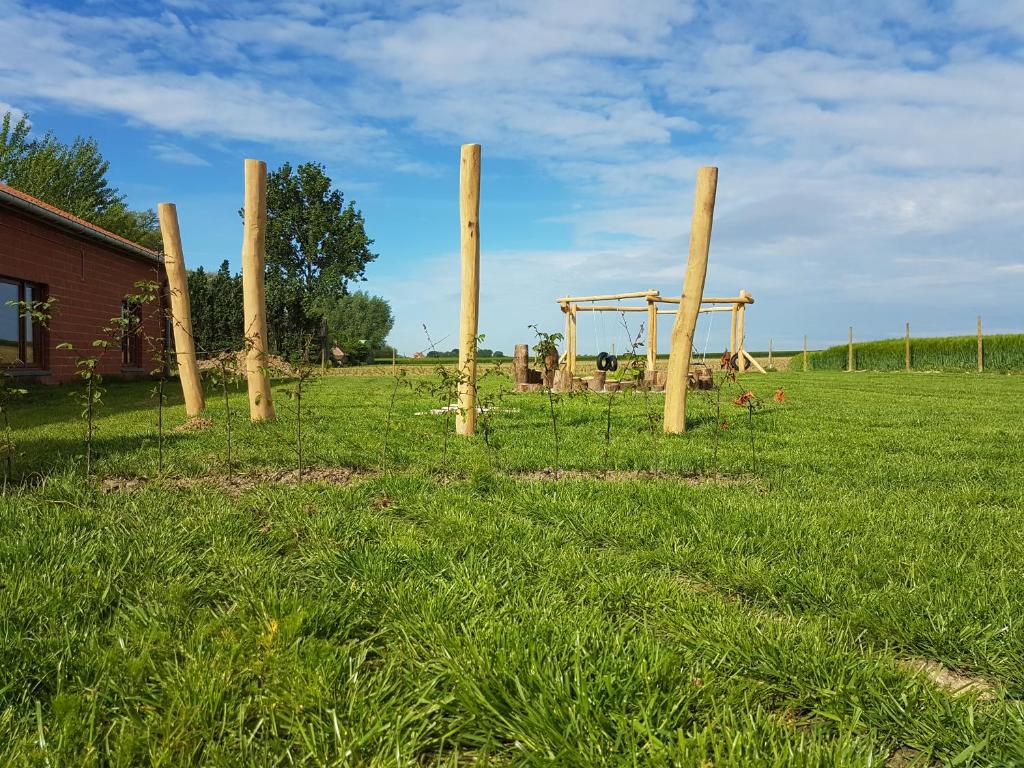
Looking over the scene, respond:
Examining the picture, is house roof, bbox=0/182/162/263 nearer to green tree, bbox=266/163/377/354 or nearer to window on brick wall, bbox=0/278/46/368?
window on brick wall, bbox=0/278/46/368

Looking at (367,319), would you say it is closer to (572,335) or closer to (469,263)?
(572,335)

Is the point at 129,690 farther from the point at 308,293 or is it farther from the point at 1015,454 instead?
the point at 308,293

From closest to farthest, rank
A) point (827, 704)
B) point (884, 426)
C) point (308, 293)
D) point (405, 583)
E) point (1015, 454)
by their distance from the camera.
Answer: point (827, 704) → point (405, 583) → point (1015, 454) → point (884, 426) → point (308, 293)

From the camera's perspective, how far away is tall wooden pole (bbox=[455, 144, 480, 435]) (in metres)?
7.72

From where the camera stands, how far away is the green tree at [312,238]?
129 feet

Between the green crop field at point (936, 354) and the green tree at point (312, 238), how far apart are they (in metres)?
27.3

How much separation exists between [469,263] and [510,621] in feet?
19.3

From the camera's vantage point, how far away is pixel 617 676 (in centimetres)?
206

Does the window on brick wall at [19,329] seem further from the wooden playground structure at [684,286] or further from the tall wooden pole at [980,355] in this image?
the tall wooden pole at [980,355]

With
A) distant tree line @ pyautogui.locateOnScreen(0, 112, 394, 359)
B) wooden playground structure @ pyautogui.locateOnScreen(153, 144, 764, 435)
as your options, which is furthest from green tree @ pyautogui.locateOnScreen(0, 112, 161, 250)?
wooden playground structure @ pyautogui.locateOnScreen(153, 144, 764, 435)

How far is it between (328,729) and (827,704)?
A: 1.47m

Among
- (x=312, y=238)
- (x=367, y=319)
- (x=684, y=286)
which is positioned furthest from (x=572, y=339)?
(x=367, y=319)

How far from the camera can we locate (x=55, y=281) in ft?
48.8

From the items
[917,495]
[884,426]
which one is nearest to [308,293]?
[884,426]
